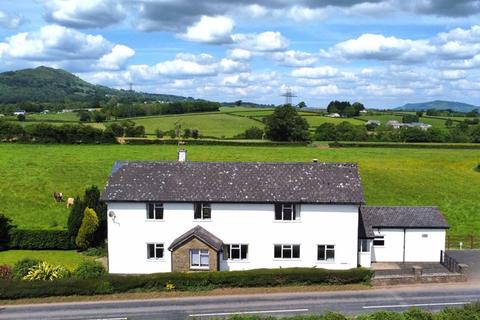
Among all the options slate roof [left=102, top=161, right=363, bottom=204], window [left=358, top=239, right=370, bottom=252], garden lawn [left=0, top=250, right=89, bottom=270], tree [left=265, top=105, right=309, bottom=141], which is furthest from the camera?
tree [left=265, top=105, right=309, bottom=141]

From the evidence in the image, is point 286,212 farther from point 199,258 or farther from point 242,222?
point 199,258

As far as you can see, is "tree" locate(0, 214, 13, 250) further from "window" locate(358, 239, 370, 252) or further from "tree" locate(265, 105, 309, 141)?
"tree" locate(265, 105, 309, 141)

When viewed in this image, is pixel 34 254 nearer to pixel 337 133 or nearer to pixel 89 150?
pixel 89 150

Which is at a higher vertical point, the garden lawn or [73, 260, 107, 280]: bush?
[73, 260, 107, 280]: bush

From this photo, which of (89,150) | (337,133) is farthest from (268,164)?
(337,133)

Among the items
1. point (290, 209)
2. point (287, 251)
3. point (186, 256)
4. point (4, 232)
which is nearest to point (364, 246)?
point (287, 251)

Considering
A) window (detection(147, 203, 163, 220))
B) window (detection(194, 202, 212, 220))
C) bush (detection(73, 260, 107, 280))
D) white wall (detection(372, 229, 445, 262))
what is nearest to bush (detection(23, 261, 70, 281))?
bush (detection(73, 260, 107, 280))

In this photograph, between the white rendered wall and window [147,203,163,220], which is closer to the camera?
window [147,203,163,220]
